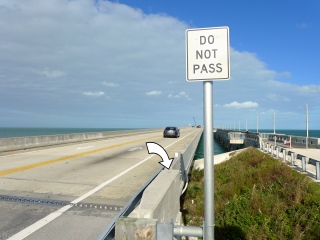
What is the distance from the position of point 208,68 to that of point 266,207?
8.38 m

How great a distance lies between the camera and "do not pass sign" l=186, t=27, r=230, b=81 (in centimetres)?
297

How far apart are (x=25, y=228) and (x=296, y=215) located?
7770mm

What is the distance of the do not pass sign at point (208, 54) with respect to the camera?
9.75 ft

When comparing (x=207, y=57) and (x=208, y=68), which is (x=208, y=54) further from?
(x=208, y=68)

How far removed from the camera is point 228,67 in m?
2.96

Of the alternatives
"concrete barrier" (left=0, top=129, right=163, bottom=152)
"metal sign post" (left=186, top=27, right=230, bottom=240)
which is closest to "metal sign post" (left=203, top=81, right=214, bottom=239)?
"metal sign post" (left=186, top=27, right=230, bottom=240)

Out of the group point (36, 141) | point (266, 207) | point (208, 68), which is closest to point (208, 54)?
point (208, 68)

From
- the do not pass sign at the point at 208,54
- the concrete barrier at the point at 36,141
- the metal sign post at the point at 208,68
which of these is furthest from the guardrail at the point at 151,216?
the concrete barrier at the point at 36,141

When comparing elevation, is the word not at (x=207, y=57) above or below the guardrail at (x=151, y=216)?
above

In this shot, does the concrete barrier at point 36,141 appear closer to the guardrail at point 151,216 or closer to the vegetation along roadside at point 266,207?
the vegetation along roadside at point 266,207

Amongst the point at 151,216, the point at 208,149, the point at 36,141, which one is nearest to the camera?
the point at 208,149

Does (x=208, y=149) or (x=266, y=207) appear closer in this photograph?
(x=208, y=149)

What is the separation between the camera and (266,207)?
9.80 metres

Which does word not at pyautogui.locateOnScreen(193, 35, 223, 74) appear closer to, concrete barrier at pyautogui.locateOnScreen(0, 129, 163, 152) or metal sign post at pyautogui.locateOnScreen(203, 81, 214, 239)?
metal sign post at pyautogui.locateOnScreen(203, 81, 214, 239)
